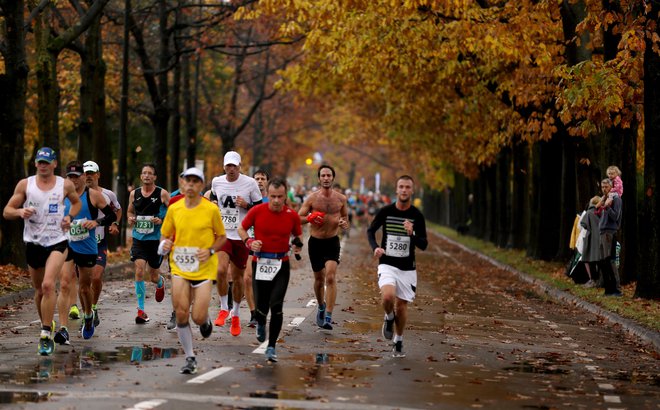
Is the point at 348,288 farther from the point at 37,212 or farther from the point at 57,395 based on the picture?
the point at 57,395

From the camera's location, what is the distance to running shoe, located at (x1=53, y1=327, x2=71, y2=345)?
1398cm

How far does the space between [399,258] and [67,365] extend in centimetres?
375

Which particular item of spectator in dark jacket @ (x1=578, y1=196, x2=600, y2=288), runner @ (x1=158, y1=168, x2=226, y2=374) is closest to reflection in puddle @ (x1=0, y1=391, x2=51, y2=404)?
runner @ (x1=158, y1=168, x2=226, y2=374)

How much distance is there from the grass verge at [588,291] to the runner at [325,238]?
14.0ft

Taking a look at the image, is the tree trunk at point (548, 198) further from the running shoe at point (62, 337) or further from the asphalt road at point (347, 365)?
the running shoe at point (62, 337)

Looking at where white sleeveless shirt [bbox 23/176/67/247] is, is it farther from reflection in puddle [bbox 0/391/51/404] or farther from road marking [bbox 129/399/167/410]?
road marking [bbox 129/399/167/410]

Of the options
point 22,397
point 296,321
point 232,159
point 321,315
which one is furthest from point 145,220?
point 22,397

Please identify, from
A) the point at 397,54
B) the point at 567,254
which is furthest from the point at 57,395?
the point at 567,254

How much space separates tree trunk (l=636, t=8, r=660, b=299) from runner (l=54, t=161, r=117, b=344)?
9.76m

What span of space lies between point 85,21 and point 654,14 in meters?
11.6

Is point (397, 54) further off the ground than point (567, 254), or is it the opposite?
point (397, 54)

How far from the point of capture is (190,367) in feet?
38.6

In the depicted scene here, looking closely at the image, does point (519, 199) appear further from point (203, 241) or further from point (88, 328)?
point (203, 241)

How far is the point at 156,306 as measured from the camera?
19672 mm
